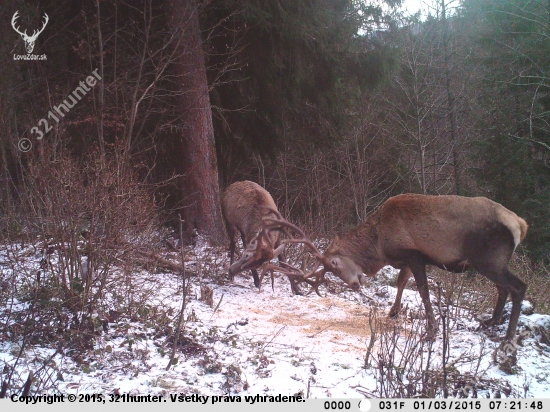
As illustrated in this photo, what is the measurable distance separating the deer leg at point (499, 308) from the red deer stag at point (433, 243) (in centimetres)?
1

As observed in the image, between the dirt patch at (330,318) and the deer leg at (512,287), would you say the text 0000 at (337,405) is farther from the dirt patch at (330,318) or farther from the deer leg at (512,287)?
the deer leg at (512,287)

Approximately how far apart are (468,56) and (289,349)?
21.5 m

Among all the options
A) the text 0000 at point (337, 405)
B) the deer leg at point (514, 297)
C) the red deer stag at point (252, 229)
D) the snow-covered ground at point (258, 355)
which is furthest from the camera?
the red deer stag at point (252, 229)

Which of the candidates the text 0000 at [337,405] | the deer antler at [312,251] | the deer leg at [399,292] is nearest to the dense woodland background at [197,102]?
the deer antler at [312,251]

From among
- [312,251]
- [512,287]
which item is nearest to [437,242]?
[512,287]

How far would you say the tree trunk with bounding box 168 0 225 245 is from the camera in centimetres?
1144

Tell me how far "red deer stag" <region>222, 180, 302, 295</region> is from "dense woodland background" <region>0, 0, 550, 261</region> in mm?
1375

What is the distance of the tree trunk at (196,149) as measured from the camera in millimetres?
11438

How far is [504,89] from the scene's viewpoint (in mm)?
21609

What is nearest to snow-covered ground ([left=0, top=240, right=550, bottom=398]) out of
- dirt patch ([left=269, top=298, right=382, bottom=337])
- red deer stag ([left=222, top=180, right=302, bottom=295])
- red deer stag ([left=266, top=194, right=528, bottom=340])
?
dirt patch ([left=269, top=298, right=382, bottom=337])

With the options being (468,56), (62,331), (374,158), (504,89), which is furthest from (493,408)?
(468,56)
